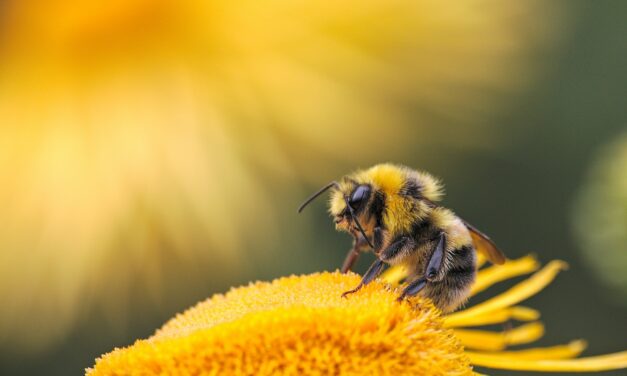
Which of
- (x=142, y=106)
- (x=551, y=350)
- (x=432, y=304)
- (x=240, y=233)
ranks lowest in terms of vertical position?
(x=551, y=350)

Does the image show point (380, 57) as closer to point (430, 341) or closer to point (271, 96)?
point (271, 96)

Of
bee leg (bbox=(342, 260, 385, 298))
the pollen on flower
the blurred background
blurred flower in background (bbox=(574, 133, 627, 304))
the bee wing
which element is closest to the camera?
the pollen on flower

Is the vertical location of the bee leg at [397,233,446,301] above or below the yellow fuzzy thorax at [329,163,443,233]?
below

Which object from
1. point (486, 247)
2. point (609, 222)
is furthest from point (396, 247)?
point (609, 222)

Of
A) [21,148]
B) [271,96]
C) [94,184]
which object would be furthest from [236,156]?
[21,148]

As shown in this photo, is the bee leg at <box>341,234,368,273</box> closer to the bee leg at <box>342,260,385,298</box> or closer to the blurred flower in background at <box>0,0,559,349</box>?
the bee leg at <box>342,260,385,298</box>

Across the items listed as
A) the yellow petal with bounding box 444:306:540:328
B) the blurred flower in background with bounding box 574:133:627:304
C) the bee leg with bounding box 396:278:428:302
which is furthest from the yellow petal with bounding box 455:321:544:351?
the bee leg with bounding box 396:278:428:302
